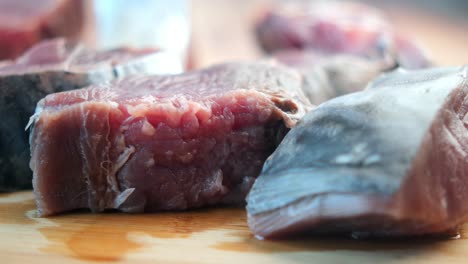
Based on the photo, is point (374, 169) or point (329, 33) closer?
point (374, 169)

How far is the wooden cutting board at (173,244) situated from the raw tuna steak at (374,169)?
0.22ft

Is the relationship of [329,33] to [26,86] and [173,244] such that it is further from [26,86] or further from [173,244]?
[173,244]

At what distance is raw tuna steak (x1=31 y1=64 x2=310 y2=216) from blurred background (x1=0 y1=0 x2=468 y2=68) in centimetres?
105

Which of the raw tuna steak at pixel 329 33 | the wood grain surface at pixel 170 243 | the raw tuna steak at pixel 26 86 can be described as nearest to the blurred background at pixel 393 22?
the raw tuna steak at pixel 329 33

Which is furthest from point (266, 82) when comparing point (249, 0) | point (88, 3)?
point (249, 0)

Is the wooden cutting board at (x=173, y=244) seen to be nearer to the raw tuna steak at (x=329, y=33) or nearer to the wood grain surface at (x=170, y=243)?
the wood grain surface at (x=170, y=243)

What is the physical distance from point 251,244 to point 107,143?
2.41 ft

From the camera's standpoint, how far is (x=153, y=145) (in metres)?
2.12

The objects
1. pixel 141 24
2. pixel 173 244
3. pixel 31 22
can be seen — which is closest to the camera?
pixel 173 244

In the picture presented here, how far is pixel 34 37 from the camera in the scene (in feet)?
12.6

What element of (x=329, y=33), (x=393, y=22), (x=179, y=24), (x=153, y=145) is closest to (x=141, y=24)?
(x=179, y=24)

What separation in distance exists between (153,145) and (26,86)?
31.9 inches

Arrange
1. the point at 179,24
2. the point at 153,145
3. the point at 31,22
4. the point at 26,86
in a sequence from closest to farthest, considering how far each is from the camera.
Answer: the point at 153,145 < the point at 26,86 < the point at 31,22 < the point at 179,24

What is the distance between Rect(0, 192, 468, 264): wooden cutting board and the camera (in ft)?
5.67
